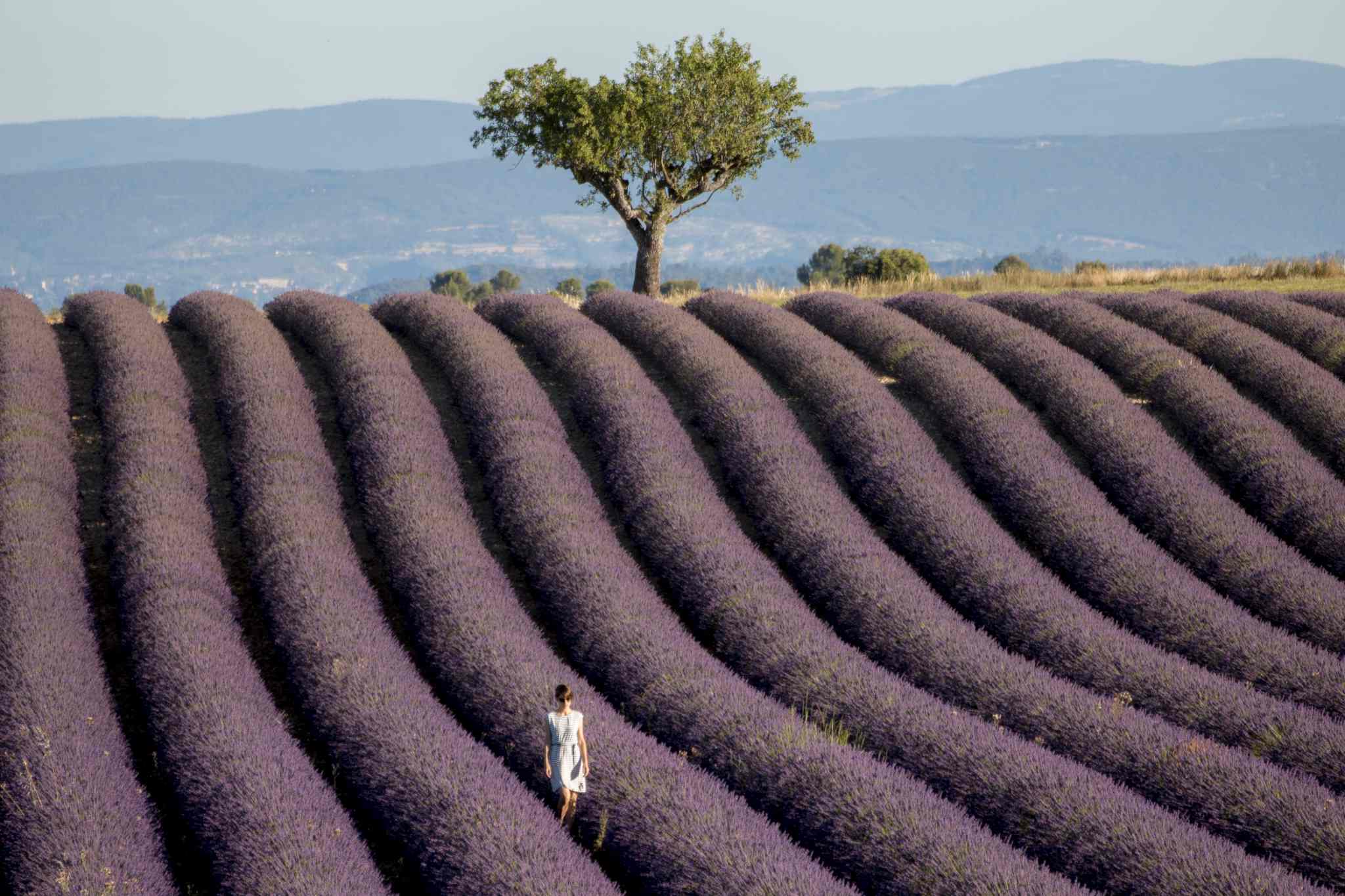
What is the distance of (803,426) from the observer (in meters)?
13.8

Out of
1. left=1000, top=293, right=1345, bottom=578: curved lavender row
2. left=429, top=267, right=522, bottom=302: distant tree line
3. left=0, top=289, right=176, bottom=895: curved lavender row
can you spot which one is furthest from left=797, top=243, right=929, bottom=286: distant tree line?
left=429, top=267, right=522, bottom=302: distant tree line

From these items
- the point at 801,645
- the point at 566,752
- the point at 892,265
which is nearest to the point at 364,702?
the point at 566,752

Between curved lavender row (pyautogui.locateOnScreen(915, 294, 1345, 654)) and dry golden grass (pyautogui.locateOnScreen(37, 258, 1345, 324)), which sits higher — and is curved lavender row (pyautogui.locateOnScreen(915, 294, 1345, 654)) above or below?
below

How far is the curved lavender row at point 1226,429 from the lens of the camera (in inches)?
442

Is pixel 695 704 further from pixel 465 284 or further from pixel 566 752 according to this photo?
pixel 465 284

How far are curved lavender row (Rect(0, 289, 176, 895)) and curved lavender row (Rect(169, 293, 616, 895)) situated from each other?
4.05 feet

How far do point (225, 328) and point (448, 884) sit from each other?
473 inches

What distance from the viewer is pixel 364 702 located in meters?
7.74

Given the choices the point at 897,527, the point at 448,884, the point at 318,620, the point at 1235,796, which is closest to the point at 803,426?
the point at 897,527

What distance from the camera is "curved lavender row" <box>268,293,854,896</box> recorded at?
605cm

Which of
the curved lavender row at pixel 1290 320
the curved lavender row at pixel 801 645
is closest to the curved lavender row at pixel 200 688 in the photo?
the curved lavender row at pixel 801 645

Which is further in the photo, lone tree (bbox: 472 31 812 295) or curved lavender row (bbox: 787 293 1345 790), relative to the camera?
lone tree (bbox: 472 31 812 295)

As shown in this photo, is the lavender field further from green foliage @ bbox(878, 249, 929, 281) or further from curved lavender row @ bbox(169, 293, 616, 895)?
green foliage @ bbox(878, 249, 929, 281)

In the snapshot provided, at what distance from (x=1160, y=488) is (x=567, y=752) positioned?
24.5ft
